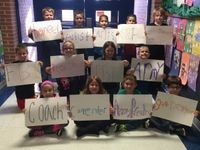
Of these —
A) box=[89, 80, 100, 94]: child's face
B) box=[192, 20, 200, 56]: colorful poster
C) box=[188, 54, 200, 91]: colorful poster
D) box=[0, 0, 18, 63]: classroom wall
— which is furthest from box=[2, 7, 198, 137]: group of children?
box=[0, 0, 18, 63]: classroom wall

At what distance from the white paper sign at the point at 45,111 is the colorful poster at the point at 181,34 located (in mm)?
1556

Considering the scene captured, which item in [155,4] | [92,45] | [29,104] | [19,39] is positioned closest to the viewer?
[29,104]

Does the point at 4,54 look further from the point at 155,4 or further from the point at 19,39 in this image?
the point at 155,4

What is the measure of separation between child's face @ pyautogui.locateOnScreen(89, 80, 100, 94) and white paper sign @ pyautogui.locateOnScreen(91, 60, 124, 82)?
0.41 metres

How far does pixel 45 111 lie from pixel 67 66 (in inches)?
27.1

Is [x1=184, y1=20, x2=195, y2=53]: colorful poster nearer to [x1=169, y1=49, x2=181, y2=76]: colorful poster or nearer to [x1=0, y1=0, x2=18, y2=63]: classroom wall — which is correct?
[x1=169, y1=49, x2=181, y2=76]: colorful poster

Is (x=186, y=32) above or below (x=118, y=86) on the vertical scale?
above

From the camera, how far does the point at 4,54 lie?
158 inches

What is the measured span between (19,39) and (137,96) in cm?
249

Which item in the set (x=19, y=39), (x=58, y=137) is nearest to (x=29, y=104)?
(x=58, y=137)

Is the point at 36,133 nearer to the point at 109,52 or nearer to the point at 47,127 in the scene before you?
the point at 47,127

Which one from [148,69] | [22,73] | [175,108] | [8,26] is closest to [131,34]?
[148,69]

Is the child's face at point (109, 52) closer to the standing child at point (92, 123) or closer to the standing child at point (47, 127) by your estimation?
the standing child at point (92, 123)

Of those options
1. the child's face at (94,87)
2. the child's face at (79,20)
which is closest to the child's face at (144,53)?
the child's face at (94,87)
